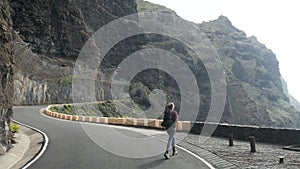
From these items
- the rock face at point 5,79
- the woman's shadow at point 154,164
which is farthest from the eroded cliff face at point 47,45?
the woman's shadow at point 154,164

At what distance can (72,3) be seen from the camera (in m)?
92.9

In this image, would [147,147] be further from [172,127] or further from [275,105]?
[275,105]

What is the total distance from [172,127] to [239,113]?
132345mm

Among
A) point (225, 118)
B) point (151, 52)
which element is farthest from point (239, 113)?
point (151, 52)

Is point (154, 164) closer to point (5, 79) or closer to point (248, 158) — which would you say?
point (248, 158)

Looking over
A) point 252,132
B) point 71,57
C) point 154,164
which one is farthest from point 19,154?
point 71,57

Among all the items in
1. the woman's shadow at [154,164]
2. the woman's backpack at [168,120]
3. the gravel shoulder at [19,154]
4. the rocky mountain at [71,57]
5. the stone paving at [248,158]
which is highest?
the rocky mountain at [71,57]

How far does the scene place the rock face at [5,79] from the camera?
12935 mm

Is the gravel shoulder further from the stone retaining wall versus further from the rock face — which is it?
the stone retaining wall

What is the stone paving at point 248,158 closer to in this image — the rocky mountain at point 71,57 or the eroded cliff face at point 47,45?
the rocky mountain at point 71,57

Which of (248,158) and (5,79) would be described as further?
(5,79)

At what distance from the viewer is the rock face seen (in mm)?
12935

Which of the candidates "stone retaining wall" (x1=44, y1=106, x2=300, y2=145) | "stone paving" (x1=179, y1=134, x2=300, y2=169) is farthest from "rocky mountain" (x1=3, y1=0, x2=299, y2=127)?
"stone paving" (x1=179, y1=134, x2=300, y2=169)

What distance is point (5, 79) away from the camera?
13.9 m
